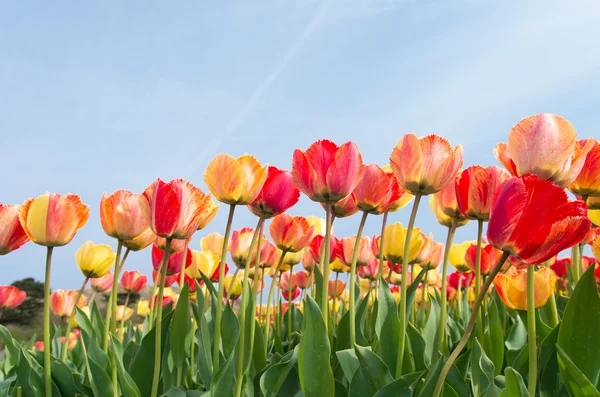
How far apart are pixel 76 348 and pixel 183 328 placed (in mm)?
1825

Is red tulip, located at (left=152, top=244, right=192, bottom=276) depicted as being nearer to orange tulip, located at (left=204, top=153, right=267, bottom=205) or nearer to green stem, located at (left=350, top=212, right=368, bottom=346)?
orange tulip, located at (left=204, top=153, right=267, bottom=205)

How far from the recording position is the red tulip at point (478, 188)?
4.87 feet

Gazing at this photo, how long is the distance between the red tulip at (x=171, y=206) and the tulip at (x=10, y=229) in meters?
0.52

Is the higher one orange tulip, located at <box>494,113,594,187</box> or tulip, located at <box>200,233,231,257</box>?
orange tulip, located at <box>494,113,594,187</box>

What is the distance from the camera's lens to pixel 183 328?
1757 mm

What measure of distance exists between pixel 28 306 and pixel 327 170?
52.4ft

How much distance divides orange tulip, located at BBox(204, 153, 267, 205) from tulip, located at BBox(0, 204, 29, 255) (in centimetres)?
65

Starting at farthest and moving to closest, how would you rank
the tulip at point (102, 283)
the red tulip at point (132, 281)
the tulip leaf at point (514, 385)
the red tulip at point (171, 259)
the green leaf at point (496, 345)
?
1. the red tulip at point (132, 281)
2. the tulip at point (102, 283)
3. the red tulip at point (171, 259)
4. the green leaf at point (496, 345)
5. the tulip leaf at point (514, 385)

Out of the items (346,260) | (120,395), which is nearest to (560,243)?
(120,395)

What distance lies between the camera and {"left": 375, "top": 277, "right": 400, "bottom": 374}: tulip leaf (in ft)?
5.61

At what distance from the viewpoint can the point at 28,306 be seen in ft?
50.2

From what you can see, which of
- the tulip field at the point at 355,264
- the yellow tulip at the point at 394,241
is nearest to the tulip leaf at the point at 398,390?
the tulip field at the point at 355,264

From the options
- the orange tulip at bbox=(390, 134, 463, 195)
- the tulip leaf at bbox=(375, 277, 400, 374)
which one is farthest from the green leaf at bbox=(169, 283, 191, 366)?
the orange tulip at bbox=(390, 134, 463, 195)

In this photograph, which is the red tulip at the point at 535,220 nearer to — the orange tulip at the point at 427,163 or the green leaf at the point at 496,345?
the orange tulip at the point at 427,163
